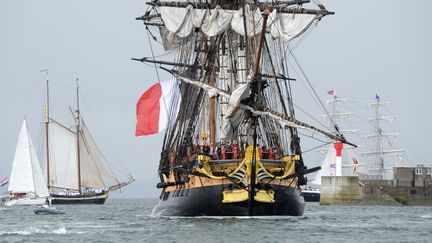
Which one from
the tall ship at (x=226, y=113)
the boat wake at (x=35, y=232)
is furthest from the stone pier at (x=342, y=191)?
the boat wake at (x=35, y=232)

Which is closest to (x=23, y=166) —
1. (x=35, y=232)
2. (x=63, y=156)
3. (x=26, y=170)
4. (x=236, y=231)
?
(x=26, y=170)

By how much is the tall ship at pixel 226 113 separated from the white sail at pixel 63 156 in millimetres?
69037

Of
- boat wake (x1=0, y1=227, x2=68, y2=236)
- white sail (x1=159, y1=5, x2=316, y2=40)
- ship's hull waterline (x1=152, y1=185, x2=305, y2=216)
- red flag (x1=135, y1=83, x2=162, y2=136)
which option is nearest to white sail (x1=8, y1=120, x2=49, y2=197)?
red flag (x1=135, y1=83, x2=162, y2=136)

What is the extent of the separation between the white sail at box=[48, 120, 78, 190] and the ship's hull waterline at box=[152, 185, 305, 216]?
88.3 metres

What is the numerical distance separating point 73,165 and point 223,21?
83.3m

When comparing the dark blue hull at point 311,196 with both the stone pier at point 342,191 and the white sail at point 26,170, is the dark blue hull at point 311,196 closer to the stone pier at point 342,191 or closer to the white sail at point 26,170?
the stone pier at point 342,191

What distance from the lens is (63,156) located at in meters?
156

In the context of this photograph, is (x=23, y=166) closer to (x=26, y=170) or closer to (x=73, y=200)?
(x=26, y=170)

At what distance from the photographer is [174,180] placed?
72.5 metres

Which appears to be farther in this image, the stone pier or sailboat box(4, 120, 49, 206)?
sailboat box(4, 120, 49, 206)

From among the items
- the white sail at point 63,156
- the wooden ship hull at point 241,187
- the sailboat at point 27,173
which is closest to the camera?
the wooden ship hull at point 241,187

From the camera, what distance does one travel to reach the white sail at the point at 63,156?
156 m

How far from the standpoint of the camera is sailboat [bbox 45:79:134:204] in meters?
156

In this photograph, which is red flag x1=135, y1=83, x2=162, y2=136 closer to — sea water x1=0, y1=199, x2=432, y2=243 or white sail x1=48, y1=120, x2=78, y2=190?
sea water x1=0, y1=199, x2=432, y2=243
